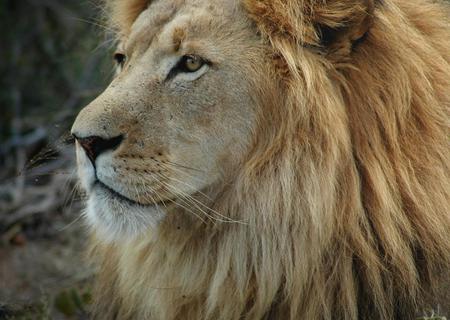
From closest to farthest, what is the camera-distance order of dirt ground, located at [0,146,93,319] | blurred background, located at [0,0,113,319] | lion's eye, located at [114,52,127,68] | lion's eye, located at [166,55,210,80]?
1. lion's eye, located at [166,55,210,80]
2. lion's eye, located at [114,52,127,68]
3. blurred background, located at [0,0,113,319]
4. dirt ground, located at [0,146,93,319]

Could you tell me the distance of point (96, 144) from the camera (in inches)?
115

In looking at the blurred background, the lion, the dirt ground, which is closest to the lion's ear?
the lion

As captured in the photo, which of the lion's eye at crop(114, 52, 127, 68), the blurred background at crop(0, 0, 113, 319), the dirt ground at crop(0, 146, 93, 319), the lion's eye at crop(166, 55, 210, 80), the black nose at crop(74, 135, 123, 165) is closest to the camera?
the black nose at crop(74, 135, 123, 165)

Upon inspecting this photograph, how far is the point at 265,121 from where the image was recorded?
3023 millimetres

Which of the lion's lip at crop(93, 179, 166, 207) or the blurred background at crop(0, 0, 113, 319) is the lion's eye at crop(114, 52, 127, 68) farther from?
the lion's lip at crop(93, 179, 166, 207)

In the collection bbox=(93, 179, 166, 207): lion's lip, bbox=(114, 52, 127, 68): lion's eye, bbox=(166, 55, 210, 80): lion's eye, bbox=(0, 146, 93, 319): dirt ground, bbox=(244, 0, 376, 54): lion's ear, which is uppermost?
bbox=(244, 0, 376, 54): lion's ear

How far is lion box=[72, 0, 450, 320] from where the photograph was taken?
2.96 m

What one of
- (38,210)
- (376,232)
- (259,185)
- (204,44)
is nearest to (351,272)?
(376,232)

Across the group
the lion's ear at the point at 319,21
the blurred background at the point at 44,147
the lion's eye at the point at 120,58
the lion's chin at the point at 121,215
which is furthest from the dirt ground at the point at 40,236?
the lion's ear at the point at 319,21

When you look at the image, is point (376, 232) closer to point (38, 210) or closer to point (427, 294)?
point (427, 294)

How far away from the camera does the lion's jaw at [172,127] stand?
294 centimetres

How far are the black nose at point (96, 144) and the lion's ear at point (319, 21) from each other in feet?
2.13

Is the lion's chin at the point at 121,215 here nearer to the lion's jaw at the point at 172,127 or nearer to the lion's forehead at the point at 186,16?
the lion's jaw at the point at 172,127

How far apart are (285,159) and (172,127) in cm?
40
